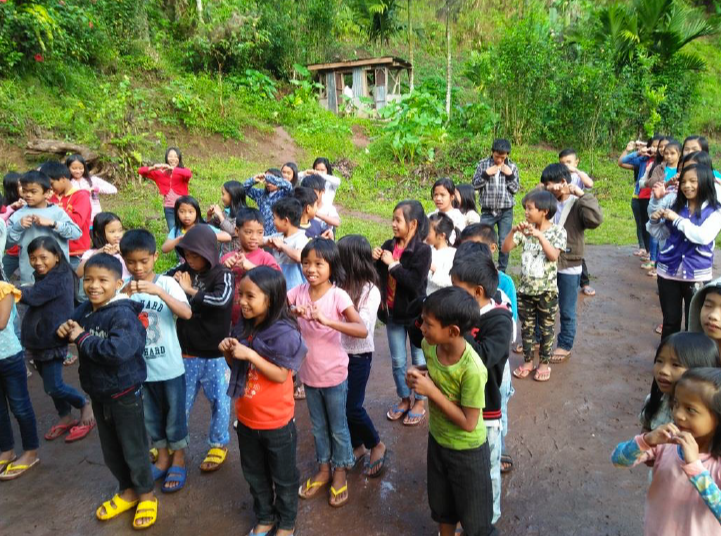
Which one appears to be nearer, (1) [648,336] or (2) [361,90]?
(1) [648,336]

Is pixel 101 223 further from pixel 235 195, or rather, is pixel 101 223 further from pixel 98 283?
pixel 98 283

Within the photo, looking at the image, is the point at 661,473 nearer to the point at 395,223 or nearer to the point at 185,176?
the point at 395,223

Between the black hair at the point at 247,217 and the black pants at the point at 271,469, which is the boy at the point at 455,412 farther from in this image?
the black hair at the point at 247,217

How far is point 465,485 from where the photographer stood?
2332mm

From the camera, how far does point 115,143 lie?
10641mm

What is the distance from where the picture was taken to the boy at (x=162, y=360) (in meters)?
3.00

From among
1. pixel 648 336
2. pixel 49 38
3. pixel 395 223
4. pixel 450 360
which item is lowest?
pixel 648 336

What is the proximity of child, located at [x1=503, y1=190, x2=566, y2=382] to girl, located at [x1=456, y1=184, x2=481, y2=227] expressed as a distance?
101 centimetres

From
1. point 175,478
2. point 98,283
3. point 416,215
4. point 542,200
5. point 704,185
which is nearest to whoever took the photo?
point 98,283

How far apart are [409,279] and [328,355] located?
2.63 feet

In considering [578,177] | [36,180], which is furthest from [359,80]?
[36,180]

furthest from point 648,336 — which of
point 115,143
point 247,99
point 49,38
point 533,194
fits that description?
point 247,99

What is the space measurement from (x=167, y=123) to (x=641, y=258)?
41.2ft

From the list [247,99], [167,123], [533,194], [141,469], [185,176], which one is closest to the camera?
[141,469]
